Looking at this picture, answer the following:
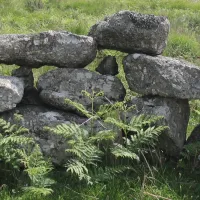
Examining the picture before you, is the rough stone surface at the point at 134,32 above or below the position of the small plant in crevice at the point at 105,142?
above

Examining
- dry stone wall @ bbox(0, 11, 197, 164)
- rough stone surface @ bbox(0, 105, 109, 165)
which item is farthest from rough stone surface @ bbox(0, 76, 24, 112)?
rough stone surface @ bbox(0, 105, 109, 165)

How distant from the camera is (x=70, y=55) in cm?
645

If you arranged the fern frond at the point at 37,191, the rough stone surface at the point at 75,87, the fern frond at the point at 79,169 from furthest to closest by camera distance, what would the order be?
the rough stone surface at the point at 75,87, the fern frond at the point at 79,169, the fern frond at the point at 37,191

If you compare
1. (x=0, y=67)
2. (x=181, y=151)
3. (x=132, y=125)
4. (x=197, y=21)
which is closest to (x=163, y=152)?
(x=181, y=151)

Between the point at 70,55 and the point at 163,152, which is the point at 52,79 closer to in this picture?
the point at 70,55

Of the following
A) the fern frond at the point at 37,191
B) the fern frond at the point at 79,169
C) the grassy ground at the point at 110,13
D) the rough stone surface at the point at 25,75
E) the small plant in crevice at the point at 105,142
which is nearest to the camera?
the fern frond at the point at 37,191

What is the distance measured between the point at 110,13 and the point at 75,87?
37.7ft

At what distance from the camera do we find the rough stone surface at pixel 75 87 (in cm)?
647

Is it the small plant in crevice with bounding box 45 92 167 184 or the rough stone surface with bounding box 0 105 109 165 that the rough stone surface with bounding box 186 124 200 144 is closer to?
the small plant in crevice with bounding box 45 92 167 184

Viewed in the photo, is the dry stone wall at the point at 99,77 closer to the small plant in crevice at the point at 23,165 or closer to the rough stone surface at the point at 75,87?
the rough stone surface at the point at 75,87

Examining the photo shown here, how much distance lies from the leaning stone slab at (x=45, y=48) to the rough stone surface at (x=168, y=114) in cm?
114

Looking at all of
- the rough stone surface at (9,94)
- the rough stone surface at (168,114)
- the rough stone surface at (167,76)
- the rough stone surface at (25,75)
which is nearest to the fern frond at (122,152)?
the rough stone surface at (168,114)

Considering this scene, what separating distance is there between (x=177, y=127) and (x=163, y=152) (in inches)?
17.2

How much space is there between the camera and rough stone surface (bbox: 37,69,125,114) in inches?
255
